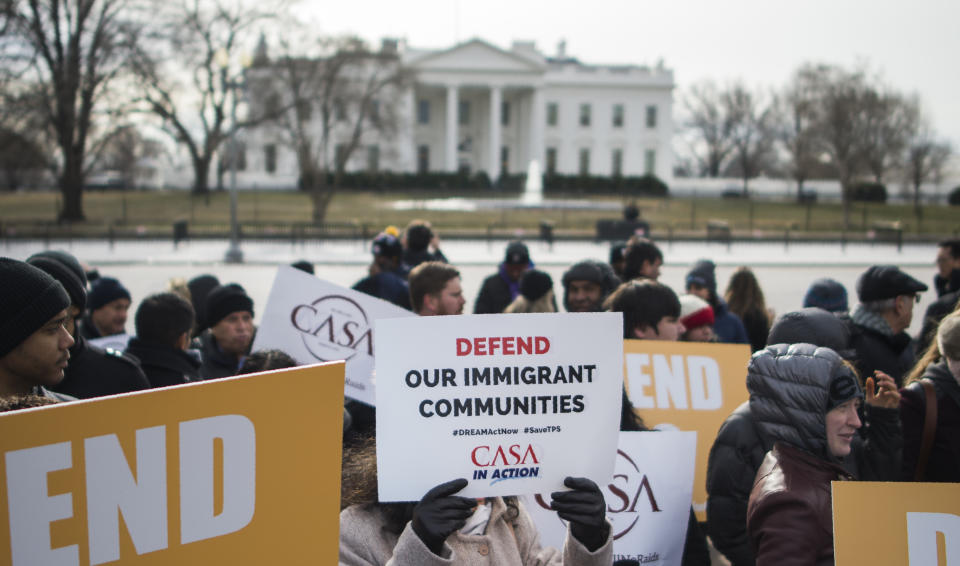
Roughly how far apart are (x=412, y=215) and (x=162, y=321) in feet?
127

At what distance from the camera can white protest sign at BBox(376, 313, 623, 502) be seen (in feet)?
7.49

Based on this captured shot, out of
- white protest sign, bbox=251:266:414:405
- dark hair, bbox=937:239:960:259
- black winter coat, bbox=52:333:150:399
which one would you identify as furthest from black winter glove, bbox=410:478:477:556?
dark hair, bbox=937:239:960:259

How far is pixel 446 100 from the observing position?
277 ft

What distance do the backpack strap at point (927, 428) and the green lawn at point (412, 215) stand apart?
28490 mm

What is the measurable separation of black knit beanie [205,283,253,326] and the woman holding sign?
8.57ft

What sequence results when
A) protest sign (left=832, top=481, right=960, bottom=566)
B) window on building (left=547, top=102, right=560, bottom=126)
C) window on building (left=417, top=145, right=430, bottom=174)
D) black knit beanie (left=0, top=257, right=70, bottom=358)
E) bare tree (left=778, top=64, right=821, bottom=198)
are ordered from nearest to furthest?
protest sign (left=832, top=481, right=960, bottom=566) < black knit beanie (left=0, top=257, right=70, bottom=358) < bare tree (left=778, top=64, right=821, bottom=198) < window on building (left=417, top=145, right=430, bottom=174) < window on building (left=547, top=102, right=560, bottom=126)

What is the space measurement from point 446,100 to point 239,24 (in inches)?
1592

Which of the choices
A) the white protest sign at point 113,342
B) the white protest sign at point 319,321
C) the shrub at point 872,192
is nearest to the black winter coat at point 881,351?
the white protest sign at point 319,321

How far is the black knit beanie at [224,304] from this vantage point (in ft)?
16.0

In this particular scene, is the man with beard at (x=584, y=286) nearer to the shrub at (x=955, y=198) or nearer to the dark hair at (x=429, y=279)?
the dark hair at (x=429, y=279)

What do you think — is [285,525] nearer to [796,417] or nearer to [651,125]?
[796,417]

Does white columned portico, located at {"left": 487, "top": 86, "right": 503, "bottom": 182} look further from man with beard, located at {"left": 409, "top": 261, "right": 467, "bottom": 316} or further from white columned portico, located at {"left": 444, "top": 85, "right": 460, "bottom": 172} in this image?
man with beard, located at {"left": 409, "top": 261, "right": 467, "bottom": 316}

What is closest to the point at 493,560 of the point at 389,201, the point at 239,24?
the point at 239,24

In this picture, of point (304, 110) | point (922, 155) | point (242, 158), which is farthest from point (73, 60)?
point (922, 155)
